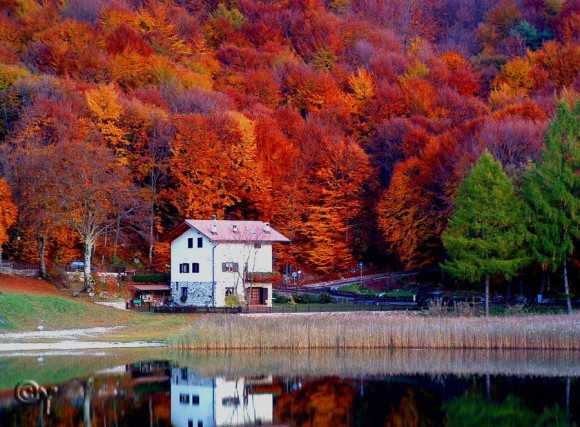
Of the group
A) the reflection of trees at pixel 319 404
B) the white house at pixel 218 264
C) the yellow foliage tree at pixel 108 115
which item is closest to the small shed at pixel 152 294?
the white house at pixel 218 264

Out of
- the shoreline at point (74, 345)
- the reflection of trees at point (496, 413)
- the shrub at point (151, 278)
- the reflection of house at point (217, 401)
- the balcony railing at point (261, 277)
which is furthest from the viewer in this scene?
the shrub at point (151, 278)

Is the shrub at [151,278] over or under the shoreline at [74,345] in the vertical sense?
over

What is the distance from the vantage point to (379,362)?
41469mm


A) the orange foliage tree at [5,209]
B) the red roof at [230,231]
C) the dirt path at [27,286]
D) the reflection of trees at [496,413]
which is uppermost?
the orange foliage tree at [5,209]

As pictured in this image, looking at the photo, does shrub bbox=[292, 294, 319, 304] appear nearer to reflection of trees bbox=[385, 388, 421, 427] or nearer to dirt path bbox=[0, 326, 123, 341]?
dirt path bbox=[0, 326, 123, 341]

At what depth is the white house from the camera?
73125 millimetres

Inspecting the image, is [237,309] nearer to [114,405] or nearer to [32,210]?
[32,210]

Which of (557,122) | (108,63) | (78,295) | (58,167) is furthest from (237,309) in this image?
(108,63)

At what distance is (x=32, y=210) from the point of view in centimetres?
7119

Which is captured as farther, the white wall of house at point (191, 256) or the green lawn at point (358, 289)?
the green lawn at point (358, 289)

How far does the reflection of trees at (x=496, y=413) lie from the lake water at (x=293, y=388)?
0.10 feet

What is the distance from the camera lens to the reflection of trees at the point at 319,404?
30.5 meters

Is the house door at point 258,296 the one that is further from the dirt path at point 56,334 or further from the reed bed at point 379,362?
the reed bed at point 379,362

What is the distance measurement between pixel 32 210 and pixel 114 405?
136 feet
